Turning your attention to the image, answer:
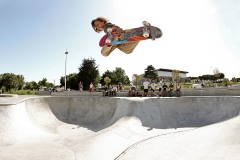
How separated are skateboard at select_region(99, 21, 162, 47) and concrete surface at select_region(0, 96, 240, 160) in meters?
4.49

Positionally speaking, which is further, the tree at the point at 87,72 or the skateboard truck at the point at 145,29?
the tree at the point at 87,72

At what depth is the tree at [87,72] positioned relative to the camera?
45562 millimetres

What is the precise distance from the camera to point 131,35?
52.5 feet

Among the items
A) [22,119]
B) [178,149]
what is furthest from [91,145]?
[22,119]

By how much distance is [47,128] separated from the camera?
1264 centimetres

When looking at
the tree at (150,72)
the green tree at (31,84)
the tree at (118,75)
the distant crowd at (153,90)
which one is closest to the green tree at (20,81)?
the green tree at (31,84)

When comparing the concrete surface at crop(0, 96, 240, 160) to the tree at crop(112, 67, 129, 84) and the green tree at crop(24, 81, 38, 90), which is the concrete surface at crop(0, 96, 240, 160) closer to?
the tree at crop(112, 67, 129, 84)

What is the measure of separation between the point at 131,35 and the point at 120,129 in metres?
8.03

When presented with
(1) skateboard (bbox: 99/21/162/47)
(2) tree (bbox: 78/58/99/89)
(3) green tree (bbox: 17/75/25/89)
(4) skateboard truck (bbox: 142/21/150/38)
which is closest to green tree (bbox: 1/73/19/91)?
(3) green tree (bbox: 17/75/25/89)

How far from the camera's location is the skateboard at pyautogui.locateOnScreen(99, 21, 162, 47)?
1492 centimetres

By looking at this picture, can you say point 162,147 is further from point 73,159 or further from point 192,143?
point 73,159

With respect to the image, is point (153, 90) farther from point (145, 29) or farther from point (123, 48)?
point (145, 29)

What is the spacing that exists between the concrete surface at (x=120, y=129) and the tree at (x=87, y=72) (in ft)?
96.1

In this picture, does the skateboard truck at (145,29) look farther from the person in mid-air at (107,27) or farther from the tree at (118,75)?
the tree at (118,75)
